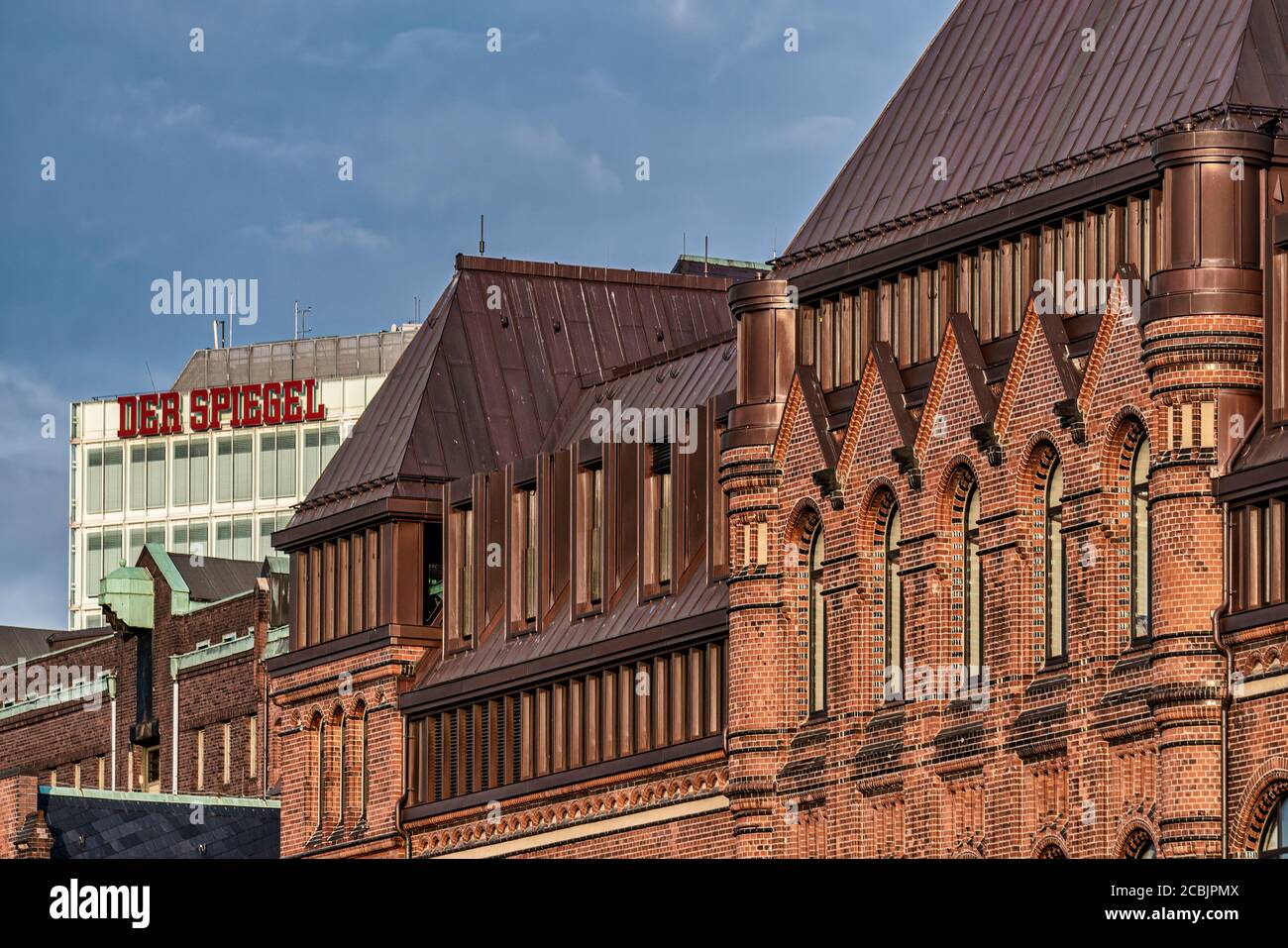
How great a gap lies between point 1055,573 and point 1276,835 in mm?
6785

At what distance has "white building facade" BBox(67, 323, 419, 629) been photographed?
159 meters

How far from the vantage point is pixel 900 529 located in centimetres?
6844

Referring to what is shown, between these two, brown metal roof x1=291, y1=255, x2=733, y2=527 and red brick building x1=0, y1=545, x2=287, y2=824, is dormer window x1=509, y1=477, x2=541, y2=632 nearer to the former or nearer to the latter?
brown metal roof x1=291, y1=255, x2=733, y2=527

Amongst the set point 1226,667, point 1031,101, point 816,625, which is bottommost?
point 1226,667

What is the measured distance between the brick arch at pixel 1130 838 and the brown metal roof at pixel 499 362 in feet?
83.8

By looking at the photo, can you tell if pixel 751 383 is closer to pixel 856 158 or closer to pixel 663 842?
pixel 856 158

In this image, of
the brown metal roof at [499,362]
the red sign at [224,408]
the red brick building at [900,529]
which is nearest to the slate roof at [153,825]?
the red brick building at [900,529]

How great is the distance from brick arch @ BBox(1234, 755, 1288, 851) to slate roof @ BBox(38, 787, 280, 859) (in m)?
39.0

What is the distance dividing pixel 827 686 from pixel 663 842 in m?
7.47

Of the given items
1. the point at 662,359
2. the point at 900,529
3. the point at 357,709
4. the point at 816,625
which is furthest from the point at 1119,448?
the point at 357,709

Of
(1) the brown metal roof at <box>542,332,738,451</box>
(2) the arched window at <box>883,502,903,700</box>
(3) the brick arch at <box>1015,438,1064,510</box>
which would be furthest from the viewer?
(1) the brown metal roof at <box>542,332,738,451</box>

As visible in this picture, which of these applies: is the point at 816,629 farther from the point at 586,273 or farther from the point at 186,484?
the point at 186,484

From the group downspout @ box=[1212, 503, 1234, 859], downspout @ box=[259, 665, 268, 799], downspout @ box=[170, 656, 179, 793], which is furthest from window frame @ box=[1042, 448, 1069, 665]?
downspout @ box=[170, 656, 179, 793]
